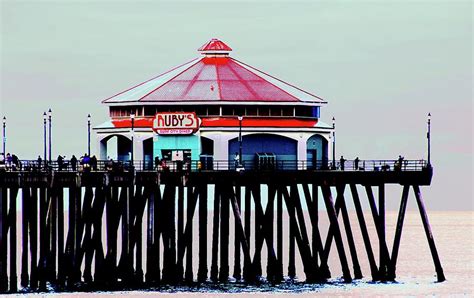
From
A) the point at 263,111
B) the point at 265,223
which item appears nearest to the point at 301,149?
the point at 263,111

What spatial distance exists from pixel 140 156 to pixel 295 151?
7.69m

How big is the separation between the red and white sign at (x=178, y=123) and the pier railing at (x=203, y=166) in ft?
5.96

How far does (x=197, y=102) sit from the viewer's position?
10656 centimetres

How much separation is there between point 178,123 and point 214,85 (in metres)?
4.77

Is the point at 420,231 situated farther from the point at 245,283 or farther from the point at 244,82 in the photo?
the point at 245,283

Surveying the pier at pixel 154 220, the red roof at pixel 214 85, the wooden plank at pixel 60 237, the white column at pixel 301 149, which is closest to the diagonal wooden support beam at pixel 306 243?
the pier at pixel 154 220

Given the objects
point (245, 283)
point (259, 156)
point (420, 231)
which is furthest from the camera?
point (420, 231)

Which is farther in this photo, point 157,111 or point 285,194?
point 157,111

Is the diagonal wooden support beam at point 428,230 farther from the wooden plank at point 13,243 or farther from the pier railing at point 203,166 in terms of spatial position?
the wooden plank at point 13,243

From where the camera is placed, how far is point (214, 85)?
109562 mm

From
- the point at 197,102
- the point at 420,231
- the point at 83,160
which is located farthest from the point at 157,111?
the point at 420,231

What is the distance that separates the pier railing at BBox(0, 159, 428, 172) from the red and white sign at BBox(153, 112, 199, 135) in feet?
5.96

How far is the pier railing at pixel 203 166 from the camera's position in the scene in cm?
9812

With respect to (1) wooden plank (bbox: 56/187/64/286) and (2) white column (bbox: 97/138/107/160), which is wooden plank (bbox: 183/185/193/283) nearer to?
(1) wooden plank (bbox: 56/187/64/286)
